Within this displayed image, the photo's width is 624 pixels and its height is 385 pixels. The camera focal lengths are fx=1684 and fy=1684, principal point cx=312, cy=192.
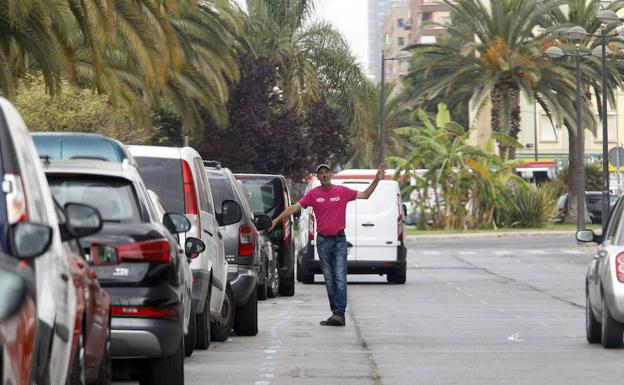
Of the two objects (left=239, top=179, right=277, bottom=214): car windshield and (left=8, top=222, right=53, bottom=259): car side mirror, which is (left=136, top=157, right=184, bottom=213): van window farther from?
(left=239, top=179, right=277, bottom=214): car windshield

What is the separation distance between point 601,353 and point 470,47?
153ft

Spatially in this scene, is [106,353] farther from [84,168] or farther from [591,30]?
[591,30]

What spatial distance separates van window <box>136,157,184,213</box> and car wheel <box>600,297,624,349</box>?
385 centimetres

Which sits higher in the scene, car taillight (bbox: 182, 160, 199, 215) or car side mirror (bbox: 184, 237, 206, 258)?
car taillight (bbox: 182, 160, 199, 215)

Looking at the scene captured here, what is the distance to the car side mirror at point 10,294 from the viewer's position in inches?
201

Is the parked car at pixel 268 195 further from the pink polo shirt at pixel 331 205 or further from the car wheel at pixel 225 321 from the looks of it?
the car wheel at pixel 225 321

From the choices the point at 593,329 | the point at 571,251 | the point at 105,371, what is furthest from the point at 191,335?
the point at 571,251

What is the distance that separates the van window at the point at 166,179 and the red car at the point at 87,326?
488 cm

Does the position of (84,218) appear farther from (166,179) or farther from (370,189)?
(370,189)

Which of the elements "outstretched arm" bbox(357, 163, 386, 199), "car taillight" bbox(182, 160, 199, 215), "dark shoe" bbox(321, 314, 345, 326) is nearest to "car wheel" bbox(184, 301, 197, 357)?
"car taillight" bbox(182, 160, 199, 215)

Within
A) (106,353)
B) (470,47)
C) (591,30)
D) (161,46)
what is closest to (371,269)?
(161,46)

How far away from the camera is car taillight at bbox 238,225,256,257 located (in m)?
17.8

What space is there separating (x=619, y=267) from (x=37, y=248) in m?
9.47

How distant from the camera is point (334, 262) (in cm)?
1916
